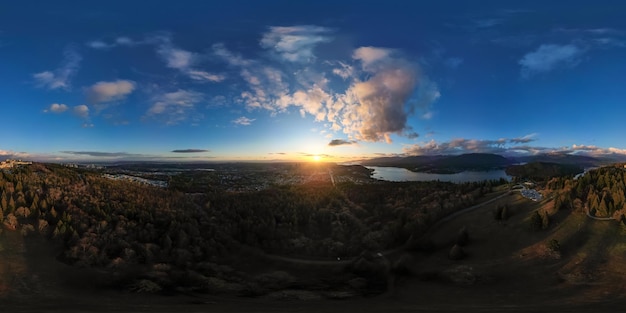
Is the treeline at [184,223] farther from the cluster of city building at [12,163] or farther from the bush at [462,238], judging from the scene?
the bush at [462,238]

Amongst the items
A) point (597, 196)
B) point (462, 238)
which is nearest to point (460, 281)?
point (462, 238)

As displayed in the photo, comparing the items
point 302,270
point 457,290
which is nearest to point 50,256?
point 302,270

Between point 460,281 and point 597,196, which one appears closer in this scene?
point 460,281

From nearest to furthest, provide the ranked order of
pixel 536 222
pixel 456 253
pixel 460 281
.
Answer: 1. pixel 460 281
2. pixel 456 253
3. pixel 536 222

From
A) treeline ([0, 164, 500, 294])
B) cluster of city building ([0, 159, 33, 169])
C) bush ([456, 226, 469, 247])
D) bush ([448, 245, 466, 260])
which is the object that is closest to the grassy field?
bush ([448, 245, 466, 260])

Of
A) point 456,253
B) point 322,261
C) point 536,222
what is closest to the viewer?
point 456,253

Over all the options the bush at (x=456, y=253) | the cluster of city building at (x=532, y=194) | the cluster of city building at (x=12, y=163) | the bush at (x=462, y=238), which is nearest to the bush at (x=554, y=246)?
the bush at (x=456, y=253)

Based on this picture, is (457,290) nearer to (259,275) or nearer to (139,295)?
(259,275)

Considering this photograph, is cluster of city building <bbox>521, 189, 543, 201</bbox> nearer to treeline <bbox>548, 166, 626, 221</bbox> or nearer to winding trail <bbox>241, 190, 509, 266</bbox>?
treeline <bbox>548, 166, 626, 221</bbox>

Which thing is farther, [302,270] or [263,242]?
[263,242]

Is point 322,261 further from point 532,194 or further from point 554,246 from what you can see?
point 532,194

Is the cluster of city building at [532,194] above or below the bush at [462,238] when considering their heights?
above
